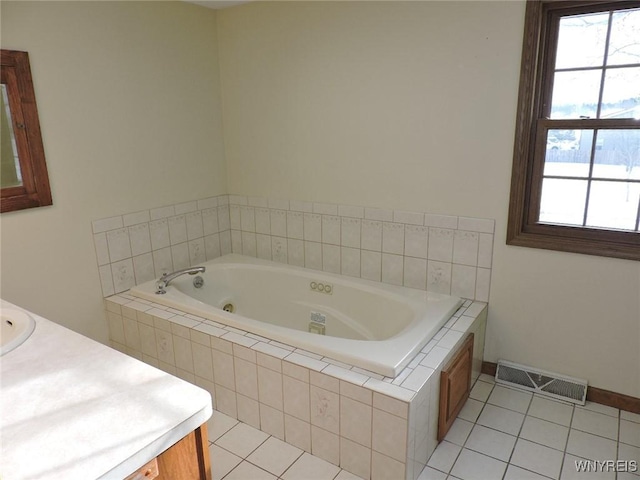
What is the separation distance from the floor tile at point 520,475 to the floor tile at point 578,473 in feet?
0.33

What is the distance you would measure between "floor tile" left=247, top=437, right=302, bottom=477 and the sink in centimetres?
110

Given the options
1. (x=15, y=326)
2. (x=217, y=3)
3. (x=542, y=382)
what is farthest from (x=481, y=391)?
(x=217, y=3)

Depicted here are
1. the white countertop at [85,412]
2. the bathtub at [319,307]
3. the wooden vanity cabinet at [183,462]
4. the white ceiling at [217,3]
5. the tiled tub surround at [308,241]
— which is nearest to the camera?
the white countertop at [85,412]

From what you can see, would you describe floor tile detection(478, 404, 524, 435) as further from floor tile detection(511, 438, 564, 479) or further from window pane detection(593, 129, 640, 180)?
window pane detection(593, 129, 640, 180)

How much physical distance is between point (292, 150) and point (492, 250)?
4.63 feet

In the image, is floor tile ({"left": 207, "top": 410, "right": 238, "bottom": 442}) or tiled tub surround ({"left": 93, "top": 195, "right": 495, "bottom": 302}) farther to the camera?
tiled tub surround ({"left": 93, "top": 195, "right": 495, "bottom": 302})

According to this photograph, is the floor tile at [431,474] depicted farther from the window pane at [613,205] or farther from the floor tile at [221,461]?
the window pane at [613,205]

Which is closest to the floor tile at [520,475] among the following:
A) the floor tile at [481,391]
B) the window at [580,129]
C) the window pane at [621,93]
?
the floor tile at [481,391]

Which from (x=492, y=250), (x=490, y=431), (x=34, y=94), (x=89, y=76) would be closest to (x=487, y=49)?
(x=492, y=250)

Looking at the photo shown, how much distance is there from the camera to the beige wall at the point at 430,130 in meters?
2.23

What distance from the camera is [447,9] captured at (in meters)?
2.29

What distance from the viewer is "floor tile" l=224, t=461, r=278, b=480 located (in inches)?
74.9

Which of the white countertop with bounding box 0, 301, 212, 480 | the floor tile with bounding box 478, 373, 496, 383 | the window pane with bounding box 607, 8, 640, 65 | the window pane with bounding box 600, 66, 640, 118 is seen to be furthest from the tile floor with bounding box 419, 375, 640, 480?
the window pane with bounding box 607, 8, 640, 65

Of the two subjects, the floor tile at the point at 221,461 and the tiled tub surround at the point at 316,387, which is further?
the floor tile at the point at 221,461
